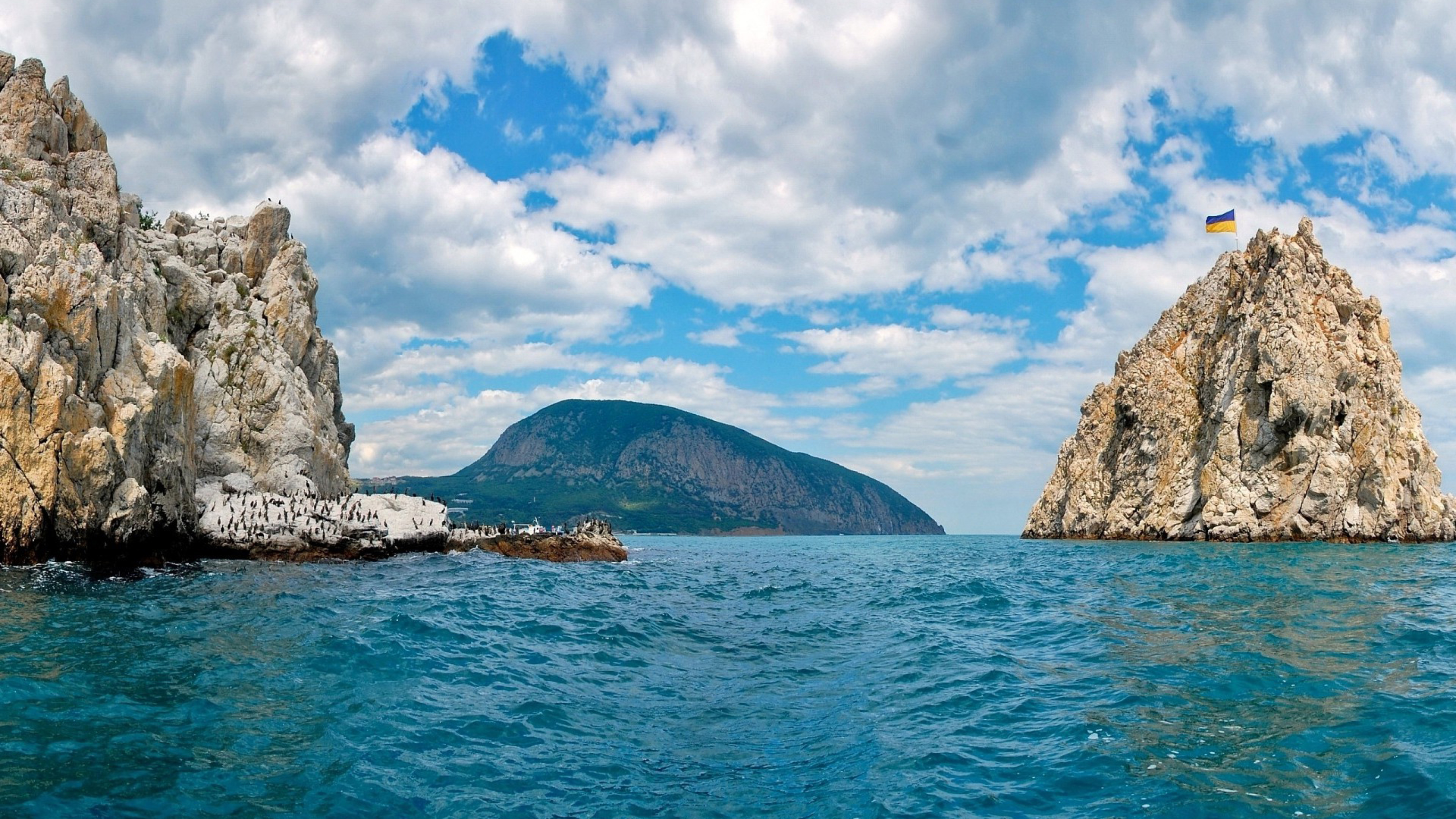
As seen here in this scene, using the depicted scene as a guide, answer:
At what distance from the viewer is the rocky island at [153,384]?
28.6m

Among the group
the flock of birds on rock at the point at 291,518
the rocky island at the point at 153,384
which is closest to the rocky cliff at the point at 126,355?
the rocky island at the point at 153,384

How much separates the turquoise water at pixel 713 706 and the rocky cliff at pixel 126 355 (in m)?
4.42

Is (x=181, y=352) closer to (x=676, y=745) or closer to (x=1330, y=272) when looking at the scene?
(x=676, y=745)

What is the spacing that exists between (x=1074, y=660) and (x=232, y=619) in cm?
1938

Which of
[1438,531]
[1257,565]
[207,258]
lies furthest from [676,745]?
[1438,531]

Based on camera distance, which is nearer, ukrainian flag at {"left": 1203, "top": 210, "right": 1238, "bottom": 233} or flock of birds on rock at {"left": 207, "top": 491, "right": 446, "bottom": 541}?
flock of birds on rock at {"left": 207, "top": 491, "right": 446, "bottom": 541}

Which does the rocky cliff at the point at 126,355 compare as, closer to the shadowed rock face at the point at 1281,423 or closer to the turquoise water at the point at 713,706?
the turquoise water at the point at 713,706

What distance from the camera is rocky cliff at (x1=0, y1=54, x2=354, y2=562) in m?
28.3

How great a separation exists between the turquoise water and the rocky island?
15.3 ft

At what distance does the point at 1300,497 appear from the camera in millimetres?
77688

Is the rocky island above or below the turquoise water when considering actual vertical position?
above

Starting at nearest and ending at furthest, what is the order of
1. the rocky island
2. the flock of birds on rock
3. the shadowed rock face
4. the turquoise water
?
the turquoise water → the rocky island → the flock of birds on rock → the shadowed rock face

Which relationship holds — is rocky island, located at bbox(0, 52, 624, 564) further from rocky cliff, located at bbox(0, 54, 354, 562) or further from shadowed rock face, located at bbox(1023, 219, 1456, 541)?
shadowed rock face, located at bbox(1023, 219, 1456, 541)

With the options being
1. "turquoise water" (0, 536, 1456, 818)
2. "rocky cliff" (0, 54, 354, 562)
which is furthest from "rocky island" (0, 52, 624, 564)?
"turquoise water" (0, 536, 1456, 818)
